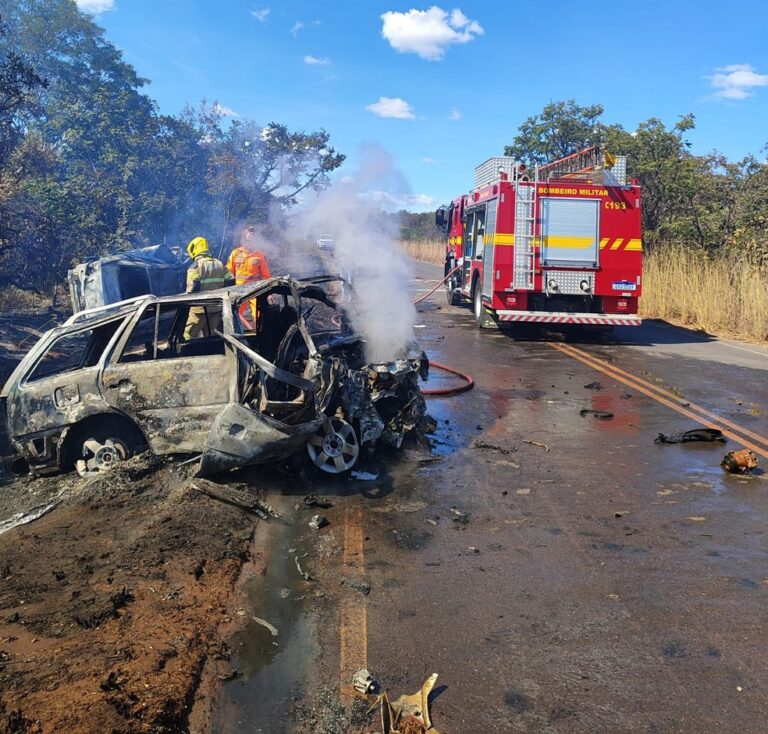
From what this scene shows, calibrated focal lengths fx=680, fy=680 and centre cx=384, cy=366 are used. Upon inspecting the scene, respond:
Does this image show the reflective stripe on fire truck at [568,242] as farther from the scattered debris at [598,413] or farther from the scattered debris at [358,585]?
the scattered debris at [358,585]

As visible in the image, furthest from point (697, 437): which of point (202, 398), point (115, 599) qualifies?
point (115, 599)

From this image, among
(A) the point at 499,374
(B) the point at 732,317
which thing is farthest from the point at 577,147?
(A) the point at 499,374

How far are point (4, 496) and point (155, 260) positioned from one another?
7.21 m

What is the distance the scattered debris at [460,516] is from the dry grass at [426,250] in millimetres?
33304

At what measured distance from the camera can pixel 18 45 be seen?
84.3ft

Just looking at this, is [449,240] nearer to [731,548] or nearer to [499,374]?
[499,374]

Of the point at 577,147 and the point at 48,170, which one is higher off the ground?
the point at 577,147

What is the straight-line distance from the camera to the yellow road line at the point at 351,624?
328 cm

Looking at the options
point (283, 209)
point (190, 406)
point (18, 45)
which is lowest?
point (190, 406)

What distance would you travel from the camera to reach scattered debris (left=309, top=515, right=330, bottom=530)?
5090 mm

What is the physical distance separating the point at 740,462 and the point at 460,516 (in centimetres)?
279

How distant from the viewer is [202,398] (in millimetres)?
5520

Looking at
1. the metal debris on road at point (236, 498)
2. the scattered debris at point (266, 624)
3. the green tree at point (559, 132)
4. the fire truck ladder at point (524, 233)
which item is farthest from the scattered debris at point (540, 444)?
the green tree at point (559, 132)

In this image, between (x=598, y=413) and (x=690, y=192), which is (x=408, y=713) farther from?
(x=690, y=192)
